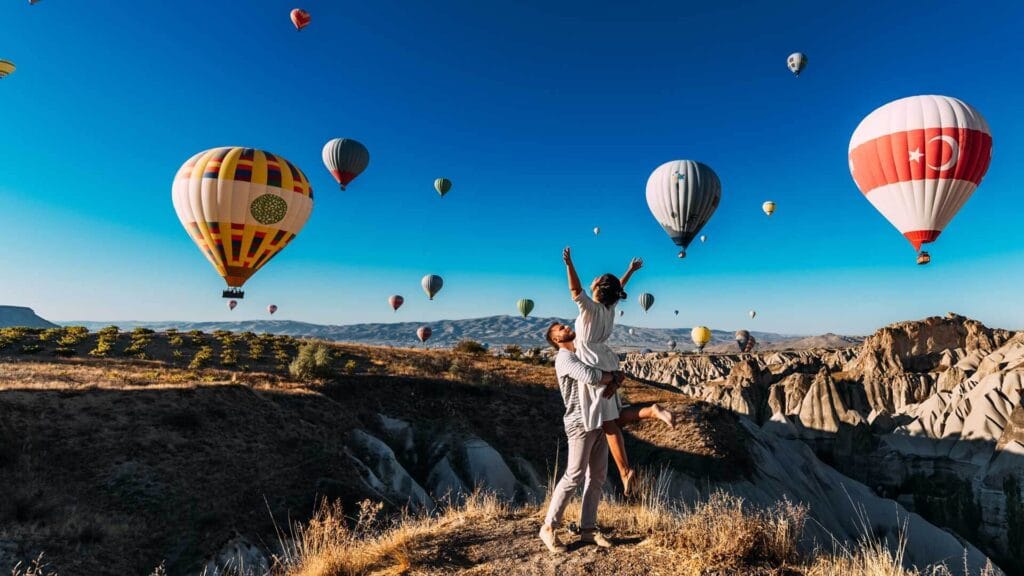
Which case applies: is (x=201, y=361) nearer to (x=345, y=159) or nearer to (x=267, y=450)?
(x=267, y=450)

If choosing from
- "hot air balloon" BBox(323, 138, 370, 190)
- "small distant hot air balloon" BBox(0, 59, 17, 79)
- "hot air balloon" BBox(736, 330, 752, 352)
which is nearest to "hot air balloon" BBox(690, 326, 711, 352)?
"hot air balloon" BBox(736, 330, 752, 352)

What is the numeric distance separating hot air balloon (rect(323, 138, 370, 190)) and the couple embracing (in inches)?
1532

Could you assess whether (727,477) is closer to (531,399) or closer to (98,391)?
(531,399)

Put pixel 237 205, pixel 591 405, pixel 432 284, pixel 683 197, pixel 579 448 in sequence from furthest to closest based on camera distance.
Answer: pixel 432 284 < pixel 683 197 < pixel 237 205 < pixel 579 448 < pixel 591 405

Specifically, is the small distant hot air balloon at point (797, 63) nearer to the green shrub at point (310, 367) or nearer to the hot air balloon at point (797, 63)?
the hot air balloon at point (797, 63)

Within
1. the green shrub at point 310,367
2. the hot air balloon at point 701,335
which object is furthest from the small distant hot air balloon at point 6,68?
the hot air balloon at point 701,335

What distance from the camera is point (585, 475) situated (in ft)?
18.1

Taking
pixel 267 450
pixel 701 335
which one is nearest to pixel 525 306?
pixel 701 335

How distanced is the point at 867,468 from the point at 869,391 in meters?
27.6

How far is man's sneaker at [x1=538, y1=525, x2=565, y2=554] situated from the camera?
214 inches

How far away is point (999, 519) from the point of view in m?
39.2

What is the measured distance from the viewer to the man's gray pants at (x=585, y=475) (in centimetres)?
528

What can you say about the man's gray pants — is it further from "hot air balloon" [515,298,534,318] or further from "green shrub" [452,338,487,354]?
"hot air balloon" [515,298,534,318]

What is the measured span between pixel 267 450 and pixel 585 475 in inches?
608
